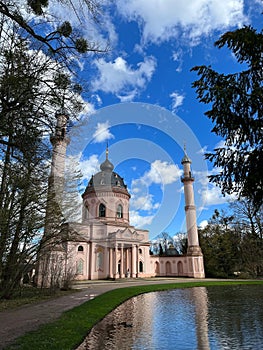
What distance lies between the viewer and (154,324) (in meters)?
8.15

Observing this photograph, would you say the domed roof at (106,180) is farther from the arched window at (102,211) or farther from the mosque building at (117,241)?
the arched window at (102,211)

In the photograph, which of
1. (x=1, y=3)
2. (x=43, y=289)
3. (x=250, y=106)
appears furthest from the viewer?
(x=43, y=289)

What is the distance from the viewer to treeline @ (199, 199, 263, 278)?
116ft

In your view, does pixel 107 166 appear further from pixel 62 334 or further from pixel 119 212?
pixel 62 334

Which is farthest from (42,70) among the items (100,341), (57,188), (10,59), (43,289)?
(43,289)

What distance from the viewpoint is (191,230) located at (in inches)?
1736

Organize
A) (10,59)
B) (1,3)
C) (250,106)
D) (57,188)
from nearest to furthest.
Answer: (1,3) < (10,59) < (250,106) < (57,188)

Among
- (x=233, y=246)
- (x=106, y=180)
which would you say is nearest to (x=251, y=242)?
(x=233, y=246)

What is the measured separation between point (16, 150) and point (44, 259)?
11350 mm

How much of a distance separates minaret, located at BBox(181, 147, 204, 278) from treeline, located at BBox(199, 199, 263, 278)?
2.31 m

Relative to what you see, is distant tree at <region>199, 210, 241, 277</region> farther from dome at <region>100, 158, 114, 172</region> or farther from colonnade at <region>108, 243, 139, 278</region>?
dome at <region>100, 158, 114, 172</region>

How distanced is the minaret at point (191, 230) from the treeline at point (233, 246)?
2.31 m

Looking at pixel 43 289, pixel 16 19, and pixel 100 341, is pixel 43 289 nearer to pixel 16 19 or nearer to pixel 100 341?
pixel 100 341

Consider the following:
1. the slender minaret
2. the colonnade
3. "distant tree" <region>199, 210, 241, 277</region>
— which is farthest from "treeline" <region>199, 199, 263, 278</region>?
the slender minaret
